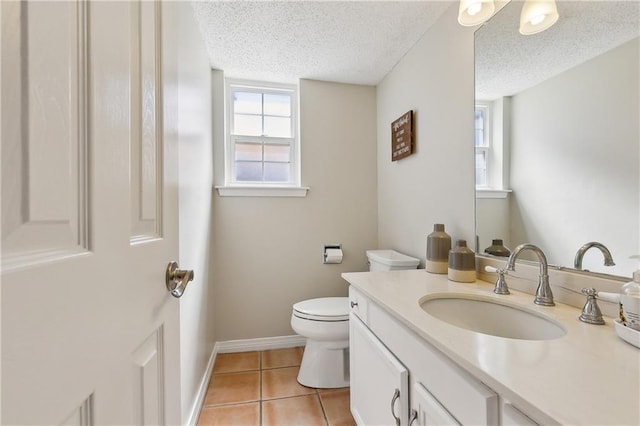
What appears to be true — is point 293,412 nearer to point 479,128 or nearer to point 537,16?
point 479,128

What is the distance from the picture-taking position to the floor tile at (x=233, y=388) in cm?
160

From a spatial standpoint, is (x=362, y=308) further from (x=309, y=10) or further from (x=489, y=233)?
(x=309, y=10)

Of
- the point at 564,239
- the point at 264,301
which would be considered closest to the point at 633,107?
the point at 564,239

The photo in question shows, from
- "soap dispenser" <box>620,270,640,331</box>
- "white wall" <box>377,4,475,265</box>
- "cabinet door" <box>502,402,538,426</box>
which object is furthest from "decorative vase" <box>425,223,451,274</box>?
"cabinet door" <box>502,402,538,426</box>

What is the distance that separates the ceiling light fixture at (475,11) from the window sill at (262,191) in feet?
4.68

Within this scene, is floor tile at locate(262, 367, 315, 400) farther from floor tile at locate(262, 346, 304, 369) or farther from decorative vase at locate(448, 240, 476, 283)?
decorative vase at locate(448, 240, 476, 283)

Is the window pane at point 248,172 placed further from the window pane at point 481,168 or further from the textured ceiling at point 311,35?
the window pane at point 481,168

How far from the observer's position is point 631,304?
62 centimetres

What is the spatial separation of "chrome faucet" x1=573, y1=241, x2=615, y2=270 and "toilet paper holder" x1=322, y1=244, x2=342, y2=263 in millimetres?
1522

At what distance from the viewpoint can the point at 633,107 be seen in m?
0.75

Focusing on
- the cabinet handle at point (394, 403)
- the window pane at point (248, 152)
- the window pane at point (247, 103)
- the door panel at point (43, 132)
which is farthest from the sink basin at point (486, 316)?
the window pane at point (247, 103)

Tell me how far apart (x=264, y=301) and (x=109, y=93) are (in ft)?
6.54

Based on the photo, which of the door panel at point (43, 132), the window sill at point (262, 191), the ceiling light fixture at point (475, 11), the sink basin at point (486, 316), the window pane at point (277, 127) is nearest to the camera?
the door panel at point (43, 132)

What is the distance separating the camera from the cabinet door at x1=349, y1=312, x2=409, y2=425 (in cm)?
87
